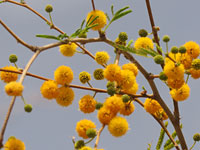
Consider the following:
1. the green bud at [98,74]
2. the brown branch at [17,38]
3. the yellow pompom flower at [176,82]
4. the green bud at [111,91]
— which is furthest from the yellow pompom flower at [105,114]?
the brown branch at [17,38]

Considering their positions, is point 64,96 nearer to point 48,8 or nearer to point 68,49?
point 68,49

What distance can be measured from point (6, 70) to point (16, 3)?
3.16 feet

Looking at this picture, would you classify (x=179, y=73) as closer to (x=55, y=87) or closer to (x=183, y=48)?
(x=183, y=48)

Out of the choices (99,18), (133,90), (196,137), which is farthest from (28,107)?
(196,137)

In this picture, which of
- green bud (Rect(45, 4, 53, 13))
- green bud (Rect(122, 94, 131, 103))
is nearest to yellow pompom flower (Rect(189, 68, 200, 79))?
green bud (Rect(122, 94, 131, 103))

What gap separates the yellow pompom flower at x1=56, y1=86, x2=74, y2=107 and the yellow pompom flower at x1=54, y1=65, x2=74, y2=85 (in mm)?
63

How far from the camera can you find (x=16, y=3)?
3.50 meters

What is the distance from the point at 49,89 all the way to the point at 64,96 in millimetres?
153

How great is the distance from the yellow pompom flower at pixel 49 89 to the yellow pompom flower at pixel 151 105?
3.46 feet

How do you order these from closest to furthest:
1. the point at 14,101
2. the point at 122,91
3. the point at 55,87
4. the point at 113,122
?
the point at 14,101 → the point at 113,122 → the point at 55,87 → the point at 122,91

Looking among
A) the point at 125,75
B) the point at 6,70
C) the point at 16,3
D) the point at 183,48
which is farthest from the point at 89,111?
the point at 16,3

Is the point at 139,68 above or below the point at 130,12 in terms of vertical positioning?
below

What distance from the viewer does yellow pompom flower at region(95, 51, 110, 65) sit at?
10.3 ft

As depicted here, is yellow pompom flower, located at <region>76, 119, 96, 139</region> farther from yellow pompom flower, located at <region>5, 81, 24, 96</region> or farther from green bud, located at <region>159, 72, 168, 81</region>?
yellow pompom flower, located at <region>5, 81, 24, 96</region>
